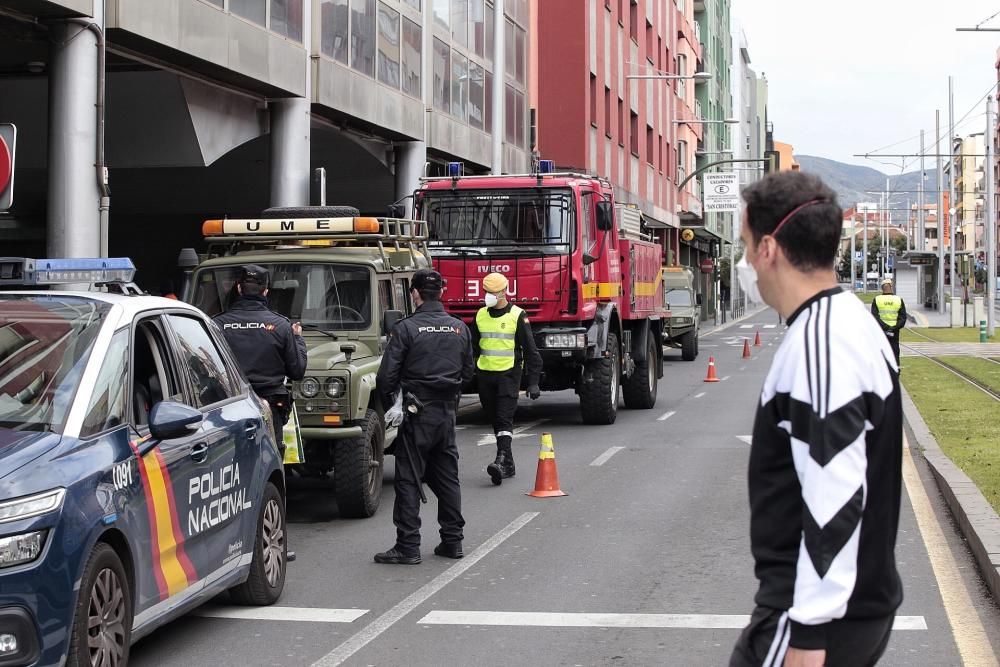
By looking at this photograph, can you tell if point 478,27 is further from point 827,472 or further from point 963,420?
point 827,472

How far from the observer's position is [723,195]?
178ft

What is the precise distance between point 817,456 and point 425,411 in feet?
20.5

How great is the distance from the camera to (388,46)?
24578 millimetres

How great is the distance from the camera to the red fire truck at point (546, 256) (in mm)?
17141

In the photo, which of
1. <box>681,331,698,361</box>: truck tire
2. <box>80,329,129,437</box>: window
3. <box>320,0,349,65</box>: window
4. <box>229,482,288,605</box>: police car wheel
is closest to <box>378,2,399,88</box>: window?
<box>320,0,349,65</box>: window

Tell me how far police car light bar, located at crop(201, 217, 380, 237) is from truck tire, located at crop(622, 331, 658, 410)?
9093mm

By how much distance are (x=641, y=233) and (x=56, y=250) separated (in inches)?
408

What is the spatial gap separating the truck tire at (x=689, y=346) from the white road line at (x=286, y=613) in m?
29.1

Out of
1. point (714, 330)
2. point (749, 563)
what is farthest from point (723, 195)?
point (749, 563)

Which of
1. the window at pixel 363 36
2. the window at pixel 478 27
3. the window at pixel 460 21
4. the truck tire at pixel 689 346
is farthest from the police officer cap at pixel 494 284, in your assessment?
the truck tire at pixel 689 346

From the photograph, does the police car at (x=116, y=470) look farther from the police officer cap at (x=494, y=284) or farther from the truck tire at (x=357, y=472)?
the police officer cap at (x=494, y=284)

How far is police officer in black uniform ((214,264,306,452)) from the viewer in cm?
947

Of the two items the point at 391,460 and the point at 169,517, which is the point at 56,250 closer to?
the point at 391,460

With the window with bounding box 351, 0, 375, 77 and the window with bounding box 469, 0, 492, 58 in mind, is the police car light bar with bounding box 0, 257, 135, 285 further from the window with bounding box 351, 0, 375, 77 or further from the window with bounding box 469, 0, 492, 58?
the window with bounding box 469, 0, 492, 58
